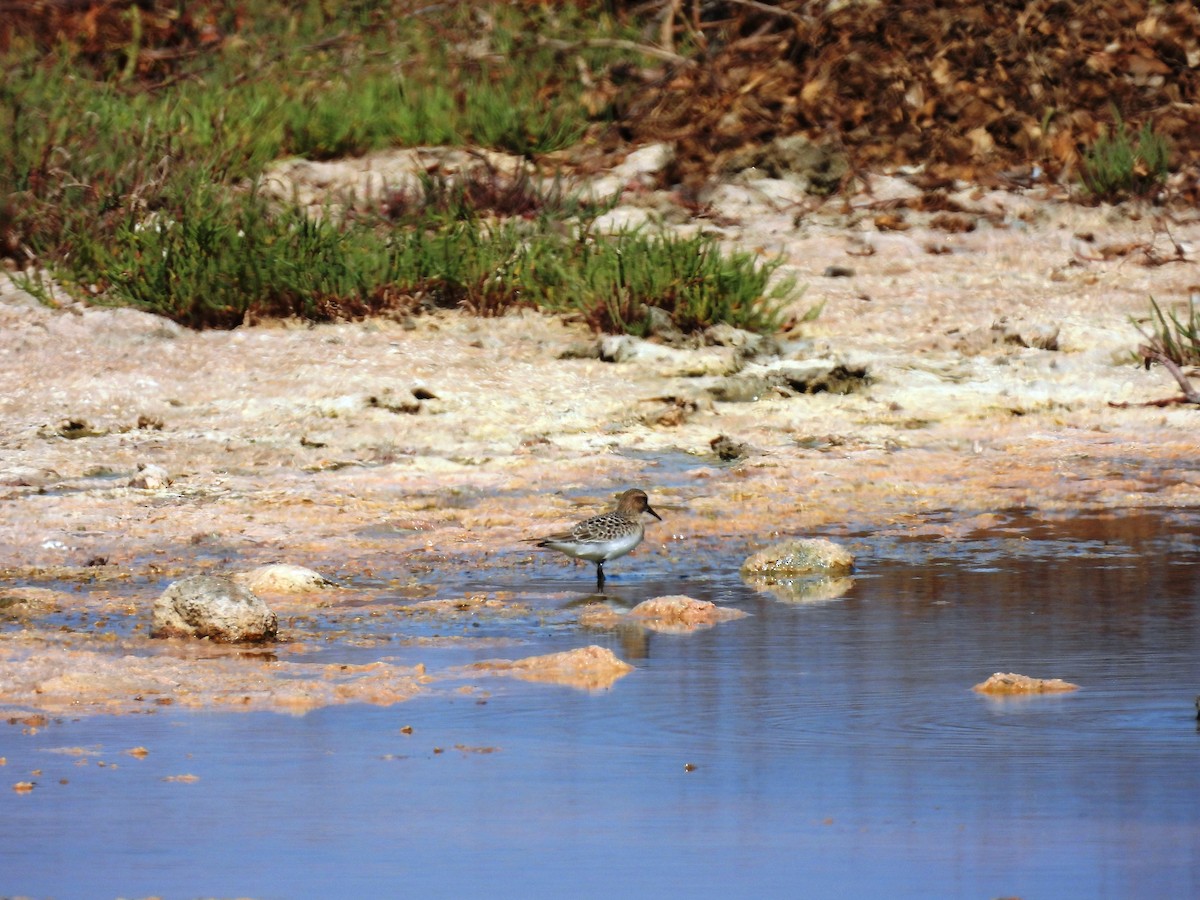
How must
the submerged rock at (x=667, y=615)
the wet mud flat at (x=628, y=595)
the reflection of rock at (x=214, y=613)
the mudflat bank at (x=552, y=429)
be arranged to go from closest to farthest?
the wet mud flat at (x=628, y=595), the reflection of rock at (x=214, y=613), the submerged rock at (x=667, y=615), the mudflat bank at (x=552, y=429)

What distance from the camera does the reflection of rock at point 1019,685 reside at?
16.4 ft

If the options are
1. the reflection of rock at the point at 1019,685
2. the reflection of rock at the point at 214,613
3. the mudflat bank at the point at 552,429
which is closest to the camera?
the reflection of rock at the point at 1019,685

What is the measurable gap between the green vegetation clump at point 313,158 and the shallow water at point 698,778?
4802mm

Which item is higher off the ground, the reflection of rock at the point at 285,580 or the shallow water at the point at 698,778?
the shallow water at the point at 698,778

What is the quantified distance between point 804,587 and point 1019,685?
1608 mm

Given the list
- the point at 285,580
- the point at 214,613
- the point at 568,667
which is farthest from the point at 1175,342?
the point at 214,613

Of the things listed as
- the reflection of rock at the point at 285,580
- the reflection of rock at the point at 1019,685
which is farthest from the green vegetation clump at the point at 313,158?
the reflection of rock at the point at 1019,685

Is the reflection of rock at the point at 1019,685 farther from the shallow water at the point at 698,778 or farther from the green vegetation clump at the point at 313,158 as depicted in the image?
the green vegetation clump at the point at 313,158

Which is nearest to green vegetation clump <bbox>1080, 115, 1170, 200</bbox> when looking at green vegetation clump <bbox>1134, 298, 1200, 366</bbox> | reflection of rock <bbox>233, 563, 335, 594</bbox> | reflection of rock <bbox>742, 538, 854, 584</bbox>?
green vegetation clump <bbox>1134, 298, 1200, 366</bbox>

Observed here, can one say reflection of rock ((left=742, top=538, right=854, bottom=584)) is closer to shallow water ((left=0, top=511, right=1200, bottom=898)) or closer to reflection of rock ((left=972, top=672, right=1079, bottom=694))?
shallow water ((left=0, top=511, right=1200, bottom=898))

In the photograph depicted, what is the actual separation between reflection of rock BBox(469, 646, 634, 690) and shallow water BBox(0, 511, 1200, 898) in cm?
10

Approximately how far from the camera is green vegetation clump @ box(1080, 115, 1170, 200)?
12.7 m

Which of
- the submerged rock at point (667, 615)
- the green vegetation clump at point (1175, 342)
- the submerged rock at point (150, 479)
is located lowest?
the submerged rock at point (150, 479)

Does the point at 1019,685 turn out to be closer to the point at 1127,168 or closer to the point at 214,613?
the point at 214,613
